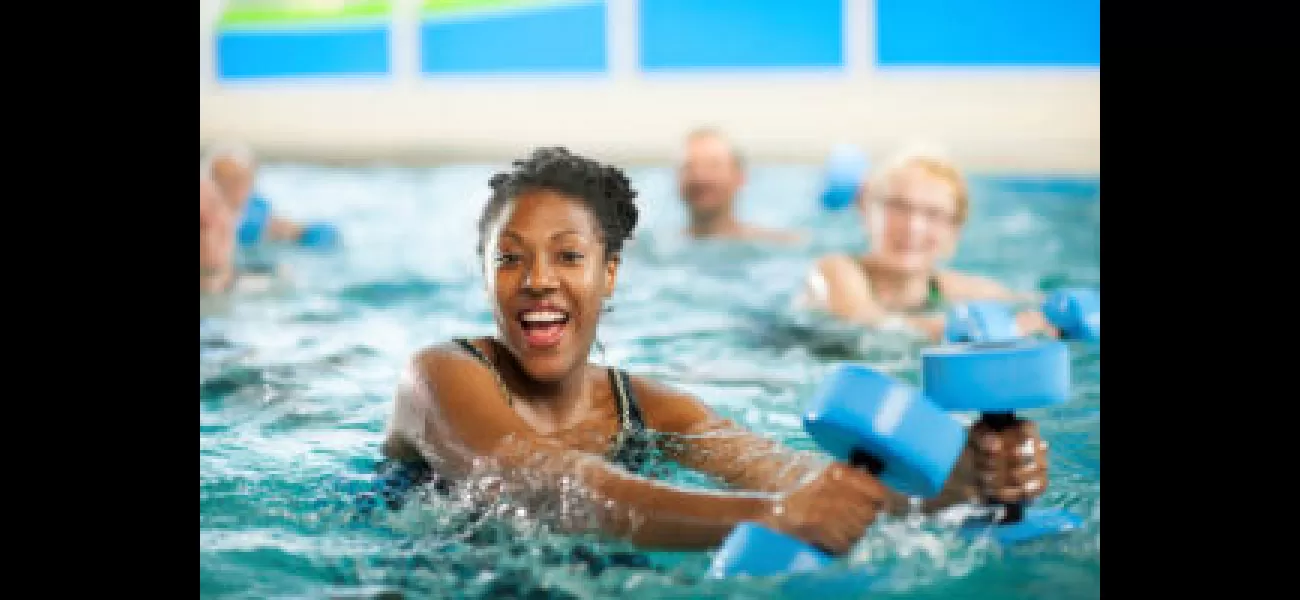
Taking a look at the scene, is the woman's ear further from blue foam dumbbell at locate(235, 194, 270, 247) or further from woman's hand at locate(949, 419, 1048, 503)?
blue foam dumbbell at locate(235, 194, 270, 247)

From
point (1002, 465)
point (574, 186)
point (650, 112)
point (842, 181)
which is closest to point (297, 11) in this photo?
point (650, 112)

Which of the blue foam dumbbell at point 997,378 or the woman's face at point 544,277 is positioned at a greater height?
the woman's face at point 544,277

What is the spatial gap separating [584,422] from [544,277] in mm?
391

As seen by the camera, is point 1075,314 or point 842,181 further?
point 842,181

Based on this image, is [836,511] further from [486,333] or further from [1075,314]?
[486,333]

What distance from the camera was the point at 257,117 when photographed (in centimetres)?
1097

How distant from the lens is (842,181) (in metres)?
6.39

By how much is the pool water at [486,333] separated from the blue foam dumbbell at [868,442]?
0.37 ft

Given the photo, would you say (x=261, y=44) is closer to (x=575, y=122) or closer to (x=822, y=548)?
(x=575, y=122)

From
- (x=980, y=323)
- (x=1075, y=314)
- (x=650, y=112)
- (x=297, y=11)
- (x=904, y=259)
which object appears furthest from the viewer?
(x=297, y=11)

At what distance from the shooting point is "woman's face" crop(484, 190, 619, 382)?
2805 mm

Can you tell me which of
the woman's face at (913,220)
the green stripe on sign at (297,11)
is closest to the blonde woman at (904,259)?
the woman's face at (913,220)

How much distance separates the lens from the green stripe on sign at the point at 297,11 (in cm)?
1111

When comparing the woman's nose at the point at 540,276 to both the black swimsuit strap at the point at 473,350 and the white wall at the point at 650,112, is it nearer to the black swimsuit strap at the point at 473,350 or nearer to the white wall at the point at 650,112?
the black swimsuit strap at the point at 473,350
